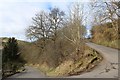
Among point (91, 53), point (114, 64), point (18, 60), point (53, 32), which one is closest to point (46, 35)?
point (53, 32)

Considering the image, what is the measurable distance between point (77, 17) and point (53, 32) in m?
26.9

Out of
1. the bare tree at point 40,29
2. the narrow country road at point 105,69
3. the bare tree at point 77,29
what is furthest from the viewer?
the bare tree at point 40,29

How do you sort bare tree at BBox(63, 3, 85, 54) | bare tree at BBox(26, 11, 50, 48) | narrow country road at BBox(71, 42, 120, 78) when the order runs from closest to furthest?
narrow country road at BBox(71, 42, 120, 78) < bare tree at BBox(63, 3, 85, 54) < bare tree at BBox(26, 11, 50, 48)

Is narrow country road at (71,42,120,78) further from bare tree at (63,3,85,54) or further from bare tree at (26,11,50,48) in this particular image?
bare tree at (26,11,50,48)

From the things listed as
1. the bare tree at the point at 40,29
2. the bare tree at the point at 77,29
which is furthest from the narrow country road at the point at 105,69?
the bare tree at the point at 40,29

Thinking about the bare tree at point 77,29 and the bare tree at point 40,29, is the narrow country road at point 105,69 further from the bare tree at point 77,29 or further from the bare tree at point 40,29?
the bare tree at point 40,29

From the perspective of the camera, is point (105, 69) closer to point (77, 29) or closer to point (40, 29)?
point (77, 29)

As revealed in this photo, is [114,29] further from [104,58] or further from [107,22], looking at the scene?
[104,58]

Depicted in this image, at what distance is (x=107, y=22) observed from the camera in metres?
37.8

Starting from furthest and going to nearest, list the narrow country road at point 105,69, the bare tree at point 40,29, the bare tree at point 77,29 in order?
1. the bare tree at point 40,29
2. the bare tree at point 77,29
3. the narrow country road at point 105,69

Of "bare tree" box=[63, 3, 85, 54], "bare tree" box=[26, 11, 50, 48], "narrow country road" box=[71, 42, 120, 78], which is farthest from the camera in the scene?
"bare tree" box=[26, 11, 50, 48]

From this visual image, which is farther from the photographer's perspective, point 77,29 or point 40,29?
point 40,29

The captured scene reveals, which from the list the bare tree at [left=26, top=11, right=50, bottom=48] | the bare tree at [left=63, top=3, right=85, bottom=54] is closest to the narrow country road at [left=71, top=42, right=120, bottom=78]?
the bare tree at [left=63, top=3, right=85, bottom=54]

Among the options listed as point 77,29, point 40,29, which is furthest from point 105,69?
point 40,29
